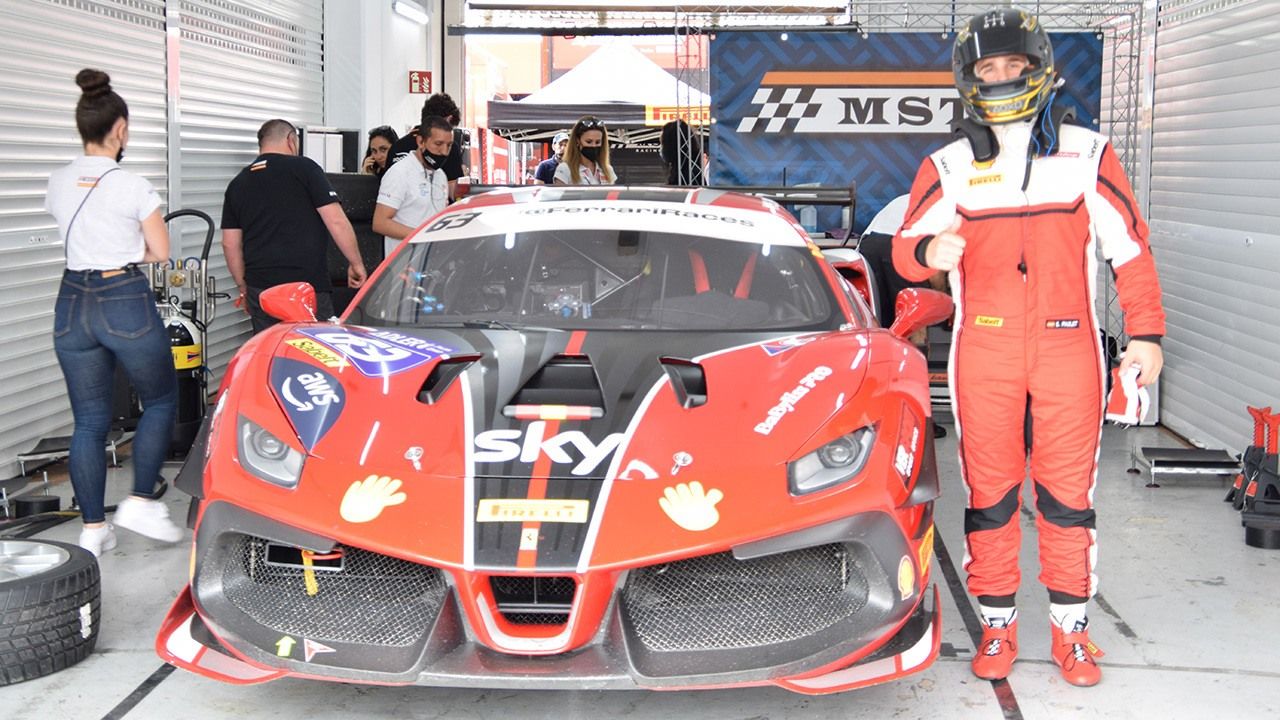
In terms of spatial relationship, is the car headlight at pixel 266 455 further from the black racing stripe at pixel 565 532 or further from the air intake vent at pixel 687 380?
the air intake vent at pixel 687 380

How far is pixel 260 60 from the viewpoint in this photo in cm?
998

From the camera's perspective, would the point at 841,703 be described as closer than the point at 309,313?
Yes

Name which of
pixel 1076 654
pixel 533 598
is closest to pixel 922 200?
pixel 1076 654

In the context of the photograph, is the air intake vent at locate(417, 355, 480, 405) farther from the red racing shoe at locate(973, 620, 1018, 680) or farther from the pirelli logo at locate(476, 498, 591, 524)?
the red racing shoe at locate(973, 620, 1018, 680)

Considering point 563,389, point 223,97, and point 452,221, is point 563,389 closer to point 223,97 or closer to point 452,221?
point 452,221

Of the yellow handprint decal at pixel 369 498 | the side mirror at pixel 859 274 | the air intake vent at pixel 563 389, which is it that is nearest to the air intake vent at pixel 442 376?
the air intake vent at pixel 563 389

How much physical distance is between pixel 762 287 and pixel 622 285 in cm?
41

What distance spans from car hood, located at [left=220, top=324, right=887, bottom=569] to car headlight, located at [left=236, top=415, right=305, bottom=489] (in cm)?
3

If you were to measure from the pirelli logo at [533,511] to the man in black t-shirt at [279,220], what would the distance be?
3.50 m

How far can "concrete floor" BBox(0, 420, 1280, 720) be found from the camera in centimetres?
338

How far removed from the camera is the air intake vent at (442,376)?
3365mm

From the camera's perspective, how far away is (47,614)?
351 centimetres

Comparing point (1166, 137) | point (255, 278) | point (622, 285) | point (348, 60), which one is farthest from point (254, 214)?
point (348, 60)

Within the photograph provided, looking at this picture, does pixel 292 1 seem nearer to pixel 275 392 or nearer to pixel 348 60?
pixel 348 60
